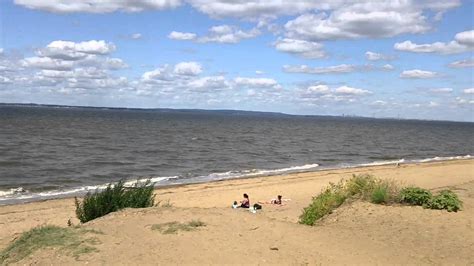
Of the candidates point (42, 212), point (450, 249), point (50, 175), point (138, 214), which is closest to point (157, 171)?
point (50, 175)

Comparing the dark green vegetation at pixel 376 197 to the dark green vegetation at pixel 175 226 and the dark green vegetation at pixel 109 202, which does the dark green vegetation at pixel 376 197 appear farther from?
the dark green vegetation at pixel 109 202

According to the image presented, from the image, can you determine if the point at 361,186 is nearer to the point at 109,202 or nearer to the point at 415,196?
the point at 415,196

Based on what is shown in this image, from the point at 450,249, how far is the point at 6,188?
60.8ft

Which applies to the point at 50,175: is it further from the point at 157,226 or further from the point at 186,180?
the point at 157,226

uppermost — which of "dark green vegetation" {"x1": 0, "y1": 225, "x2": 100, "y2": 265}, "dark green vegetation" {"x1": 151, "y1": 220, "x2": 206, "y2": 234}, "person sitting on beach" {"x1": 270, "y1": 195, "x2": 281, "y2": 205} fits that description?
"dark green vegetation" {"x1": 151, "y1": 220, "x2": 206, "y2": 234}

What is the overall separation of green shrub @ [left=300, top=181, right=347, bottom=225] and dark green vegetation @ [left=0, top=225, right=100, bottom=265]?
4354 mm

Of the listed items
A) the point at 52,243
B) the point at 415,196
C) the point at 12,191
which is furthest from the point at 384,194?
the point at 12,191

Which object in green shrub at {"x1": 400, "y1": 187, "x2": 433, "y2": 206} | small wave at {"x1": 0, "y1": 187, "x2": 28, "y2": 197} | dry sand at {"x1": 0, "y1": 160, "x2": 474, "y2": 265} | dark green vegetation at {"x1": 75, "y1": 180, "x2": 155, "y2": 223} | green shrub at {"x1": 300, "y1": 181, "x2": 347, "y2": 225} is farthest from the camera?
small wave at {"x1": 0, "y1": 187, "x2": 28, "y2": 197}

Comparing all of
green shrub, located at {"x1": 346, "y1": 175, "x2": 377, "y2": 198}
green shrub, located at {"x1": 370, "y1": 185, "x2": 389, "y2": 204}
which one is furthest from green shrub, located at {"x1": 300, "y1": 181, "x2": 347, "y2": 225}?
green shrub, located at {"x1": 370, "y1": 185, "x2": 389, "y2": 204}

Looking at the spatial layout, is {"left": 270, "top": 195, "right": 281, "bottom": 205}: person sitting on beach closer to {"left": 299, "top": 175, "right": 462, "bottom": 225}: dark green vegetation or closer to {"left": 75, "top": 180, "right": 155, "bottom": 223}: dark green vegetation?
{"left": 299, "top": 175, "right": 462, "bottom": 225}: dark green vegetation

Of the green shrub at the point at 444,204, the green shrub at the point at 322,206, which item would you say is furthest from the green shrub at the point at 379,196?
the green shrub at the point at 444,204

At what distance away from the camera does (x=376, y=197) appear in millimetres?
10352

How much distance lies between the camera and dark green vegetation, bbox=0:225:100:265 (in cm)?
689

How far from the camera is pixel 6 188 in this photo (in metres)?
20.9
